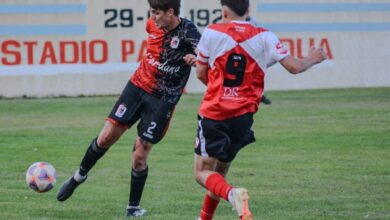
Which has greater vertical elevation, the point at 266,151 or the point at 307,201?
the point at 307,201

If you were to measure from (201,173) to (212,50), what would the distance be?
37.8 inches

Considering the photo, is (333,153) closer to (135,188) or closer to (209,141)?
(135,188)

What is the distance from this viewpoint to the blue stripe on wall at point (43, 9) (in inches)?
949

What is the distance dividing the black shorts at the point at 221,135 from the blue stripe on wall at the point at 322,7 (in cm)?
1887

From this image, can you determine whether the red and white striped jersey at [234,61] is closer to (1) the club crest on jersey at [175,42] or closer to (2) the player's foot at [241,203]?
(2) the player's foot at [241,203]

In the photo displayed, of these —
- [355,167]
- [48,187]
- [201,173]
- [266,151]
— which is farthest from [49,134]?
[201,173]

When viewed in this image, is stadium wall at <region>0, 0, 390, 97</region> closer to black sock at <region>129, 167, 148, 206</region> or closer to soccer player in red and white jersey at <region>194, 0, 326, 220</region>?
black sock at <region>129, 167, 148, 206</region>

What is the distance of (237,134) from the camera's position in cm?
775

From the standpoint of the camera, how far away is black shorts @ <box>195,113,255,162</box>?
766 cm

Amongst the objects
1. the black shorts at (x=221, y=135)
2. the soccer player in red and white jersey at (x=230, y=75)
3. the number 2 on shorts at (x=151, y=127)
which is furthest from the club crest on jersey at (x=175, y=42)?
the black shorts at (x=221, y=135)

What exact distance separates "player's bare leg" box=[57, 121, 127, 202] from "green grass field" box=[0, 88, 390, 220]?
0.19 metres

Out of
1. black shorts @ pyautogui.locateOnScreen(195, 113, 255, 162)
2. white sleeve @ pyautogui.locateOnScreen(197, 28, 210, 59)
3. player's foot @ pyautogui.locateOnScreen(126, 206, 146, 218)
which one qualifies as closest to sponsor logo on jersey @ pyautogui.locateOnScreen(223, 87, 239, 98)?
black shorts @ pyautogui.locateOnScreen(195, 113, 255, 162)

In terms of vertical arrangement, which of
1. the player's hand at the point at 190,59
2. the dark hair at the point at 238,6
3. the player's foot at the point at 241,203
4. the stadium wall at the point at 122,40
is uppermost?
the dark hair at the point at 238,6

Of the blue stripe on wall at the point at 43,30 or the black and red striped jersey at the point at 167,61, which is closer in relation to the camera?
the black and red striped jersey at the point at 167,61
